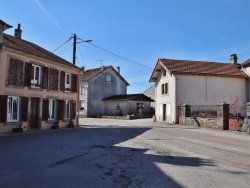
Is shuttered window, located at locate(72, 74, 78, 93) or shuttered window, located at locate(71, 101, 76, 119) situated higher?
shuttered window, located at locate(72, 74, 78, 93)

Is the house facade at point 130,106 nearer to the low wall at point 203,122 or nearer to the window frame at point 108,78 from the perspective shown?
the window frame at point 108,78

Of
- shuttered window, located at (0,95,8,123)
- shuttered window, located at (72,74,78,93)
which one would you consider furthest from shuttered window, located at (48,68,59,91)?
shuttered window, located at (0,95,8,123)

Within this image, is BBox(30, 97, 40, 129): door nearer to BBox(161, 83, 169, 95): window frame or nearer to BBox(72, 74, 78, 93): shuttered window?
BBox(72, 74, 78, 93): shuttered window

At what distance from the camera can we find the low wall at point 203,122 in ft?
74.7

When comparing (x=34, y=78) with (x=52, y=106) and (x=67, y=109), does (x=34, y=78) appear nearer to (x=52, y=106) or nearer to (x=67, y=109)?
(x=52, y=106)

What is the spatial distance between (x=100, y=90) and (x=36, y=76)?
27540 millimetres

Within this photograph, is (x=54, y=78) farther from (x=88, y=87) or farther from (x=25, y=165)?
(x=88, y=87)

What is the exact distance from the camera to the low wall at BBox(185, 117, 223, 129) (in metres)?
22.8

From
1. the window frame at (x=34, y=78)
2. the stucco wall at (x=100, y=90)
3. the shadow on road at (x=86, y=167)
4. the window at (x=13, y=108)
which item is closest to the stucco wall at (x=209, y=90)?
the window frame at (x=34, y=78)

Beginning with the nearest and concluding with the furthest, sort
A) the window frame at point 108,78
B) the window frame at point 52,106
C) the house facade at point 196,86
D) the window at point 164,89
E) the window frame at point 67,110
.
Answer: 1. the window frame at point 52,106
2. the window frame at point 67,110
3. the house facade at point 196,86
4. the window at point 164,89
5. the window frame at point 108,78

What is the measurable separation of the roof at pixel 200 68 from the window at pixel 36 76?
50.4 feet

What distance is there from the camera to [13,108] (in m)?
17.9

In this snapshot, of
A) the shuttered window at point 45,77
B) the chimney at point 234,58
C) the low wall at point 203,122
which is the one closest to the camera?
the shuttered window at point 45,77

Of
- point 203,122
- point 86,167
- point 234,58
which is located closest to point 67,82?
point 203,122
